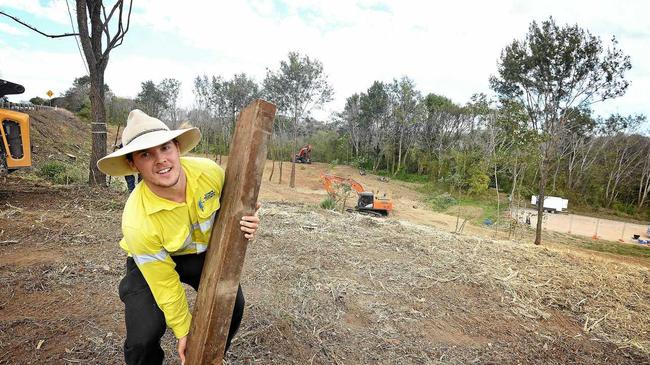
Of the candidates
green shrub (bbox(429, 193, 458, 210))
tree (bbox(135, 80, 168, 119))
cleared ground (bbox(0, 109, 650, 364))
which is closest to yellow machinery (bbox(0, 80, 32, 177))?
cleared ground (bbox(0, 109, 650, 364))

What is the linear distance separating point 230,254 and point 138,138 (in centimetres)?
65

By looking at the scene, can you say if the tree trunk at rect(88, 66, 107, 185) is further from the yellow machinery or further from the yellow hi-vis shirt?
the yellow hi-vis shirt

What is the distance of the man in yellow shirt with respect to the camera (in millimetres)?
1436

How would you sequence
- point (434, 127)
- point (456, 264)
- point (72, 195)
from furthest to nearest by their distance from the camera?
point (434, 127)
point (72, 195)
point (456, 264)

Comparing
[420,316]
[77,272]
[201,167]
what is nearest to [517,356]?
[420,316]

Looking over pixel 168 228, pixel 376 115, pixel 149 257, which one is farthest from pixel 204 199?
pixel 376 115

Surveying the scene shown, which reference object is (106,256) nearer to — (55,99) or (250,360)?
(250,360)

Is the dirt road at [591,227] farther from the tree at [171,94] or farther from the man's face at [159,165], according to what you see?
the tree at [171,94]

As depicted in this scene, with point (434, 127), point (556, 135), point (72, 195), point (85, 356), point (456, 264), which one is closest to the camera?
point (85, 356)

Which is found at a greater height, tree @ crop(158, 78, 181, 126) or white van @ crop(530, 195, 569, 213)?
tree @ crop(158, 78, 181, 126)

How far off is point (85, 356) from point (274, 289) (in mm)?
1552

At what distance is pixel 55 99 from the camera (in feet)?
94.0

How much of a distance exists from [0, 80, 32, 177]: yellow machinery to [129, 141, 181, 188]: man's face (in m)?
6.34

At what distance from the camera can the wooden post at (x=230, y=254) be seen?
49.3 inches
